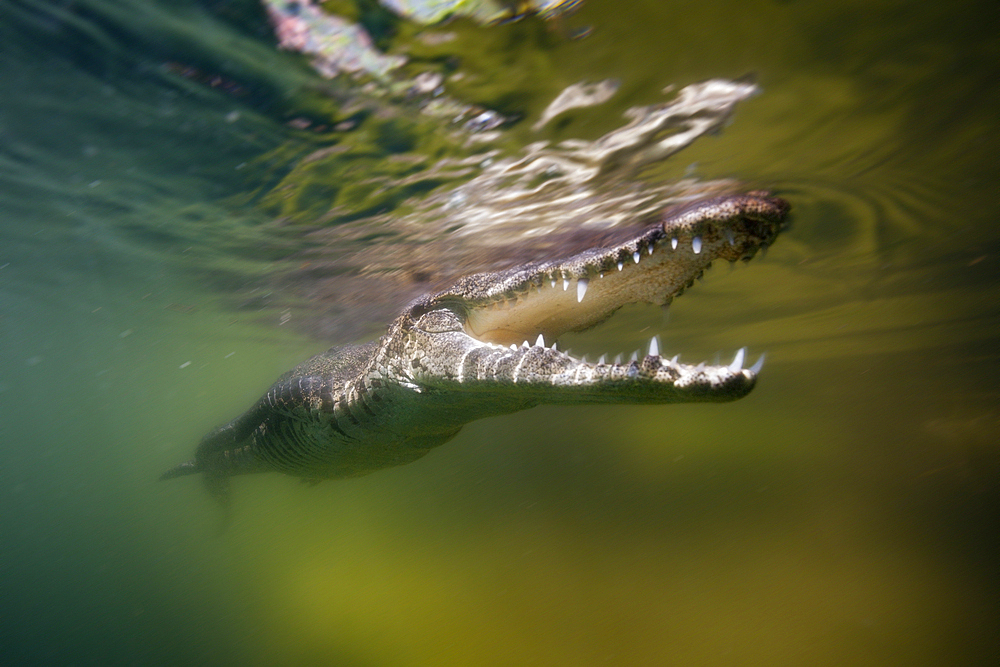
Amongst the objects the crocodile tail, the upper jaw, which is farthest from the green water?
the crocodile tail

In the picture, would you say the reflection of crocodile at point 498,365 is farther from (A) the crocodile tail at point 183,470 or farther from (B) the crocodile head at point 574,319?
(A) the crocodile tail at point 183,470

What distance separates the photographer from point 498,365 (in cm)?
282

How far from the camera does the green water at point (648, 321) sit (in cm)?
306

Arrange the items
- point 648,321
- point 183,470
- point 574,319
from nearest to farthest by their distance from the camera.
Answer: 1. point 574,319
2. point 183,470
3. point 648,321

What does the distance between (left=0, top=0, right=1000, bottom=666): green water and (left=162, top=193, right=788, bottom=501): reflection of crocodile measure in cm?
131

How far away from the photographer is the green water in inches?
120

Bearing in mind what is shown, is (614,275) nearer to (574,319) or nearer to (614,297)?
(614,297)

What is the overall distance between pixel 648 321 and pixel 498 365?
9.00 meters

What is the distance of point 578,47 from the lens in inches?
113

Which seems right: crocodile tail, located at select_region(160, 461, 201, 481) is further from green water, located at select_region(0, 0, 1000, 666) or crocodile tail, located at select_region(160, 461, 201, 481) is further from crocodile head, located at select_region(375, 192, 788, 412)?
crocodile head, located at select_region(375, 192, 788, 412)

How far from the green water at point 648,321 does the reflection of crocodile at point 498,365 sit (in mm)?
1314

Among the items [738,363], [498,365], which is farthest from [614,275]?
[738,363]

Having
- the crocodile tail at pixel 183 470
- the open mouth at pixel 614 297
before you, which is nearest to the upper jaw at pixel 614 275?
the open mouth at pixel 614 297

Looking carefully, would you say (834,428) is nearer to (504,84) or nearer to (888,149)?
(888,149)
